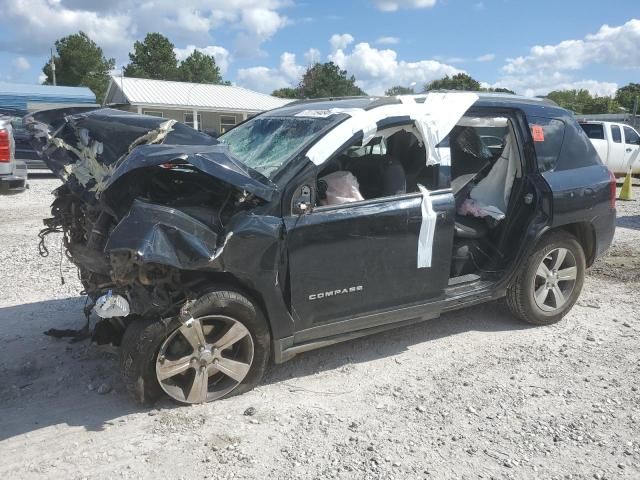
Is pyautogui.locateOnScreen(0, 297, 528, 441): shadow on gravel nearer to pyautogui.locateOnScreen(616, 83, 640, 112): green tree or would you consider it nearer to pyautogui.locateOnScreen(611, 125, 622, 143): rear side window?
pyautogui.locateOnScreen(611, 125, 622, 143): rear side window

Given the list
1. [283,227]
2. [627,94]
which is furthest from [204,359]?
[627,94]

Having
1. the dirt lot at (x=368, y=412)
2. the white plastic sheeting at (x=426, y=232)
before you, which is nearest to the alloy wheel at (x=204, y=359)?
the dirt lot at (x=368, y=412)

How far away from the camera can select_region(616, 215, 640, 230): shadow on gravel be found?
978cm

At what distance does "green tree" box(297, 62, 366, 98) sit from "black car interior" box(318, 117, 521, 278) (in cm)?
5789

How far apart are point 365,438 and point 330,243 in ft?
4.05

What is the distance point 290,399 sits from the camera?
144 inches

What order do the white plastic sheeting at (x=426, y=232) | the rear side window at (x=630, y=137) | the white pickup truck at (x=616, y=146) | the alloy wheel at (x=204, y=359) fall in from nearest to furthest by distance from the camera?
the alloy wheel at (x=204, y=359) < the white plastic sheeting at (x=426, y=232) < the white pickup truck at (x=616, y=146) < the rear side window at (x=630, y=137)

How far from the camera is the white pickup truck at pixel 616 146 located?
17.2 m

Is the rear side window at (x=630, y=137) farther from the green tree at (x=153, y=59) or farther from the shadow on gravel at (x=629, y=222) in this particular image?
the green tree at (x=153, y=59)

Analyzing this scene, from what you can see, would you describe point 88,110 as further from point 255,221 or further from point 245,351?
point 245,351

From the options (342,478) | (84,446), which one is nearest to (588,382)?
(342,478)

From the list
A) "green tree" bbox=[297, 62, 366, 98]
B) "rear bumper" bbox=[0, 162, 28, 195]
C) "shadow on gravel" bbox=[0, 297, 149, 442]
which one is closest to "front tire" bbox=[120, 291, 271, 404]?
"shadow on gravel" bbox=[0, 297, 149, 442]

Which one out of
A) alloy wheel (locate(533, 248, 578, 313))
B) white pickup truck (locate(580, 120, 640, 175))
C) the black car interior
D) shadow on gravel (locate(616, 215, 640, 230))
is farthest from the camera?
white pickup truck (locate(580, 120, 640, 175))

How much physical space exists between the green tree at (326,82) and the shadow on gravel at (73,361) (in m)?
58.6
